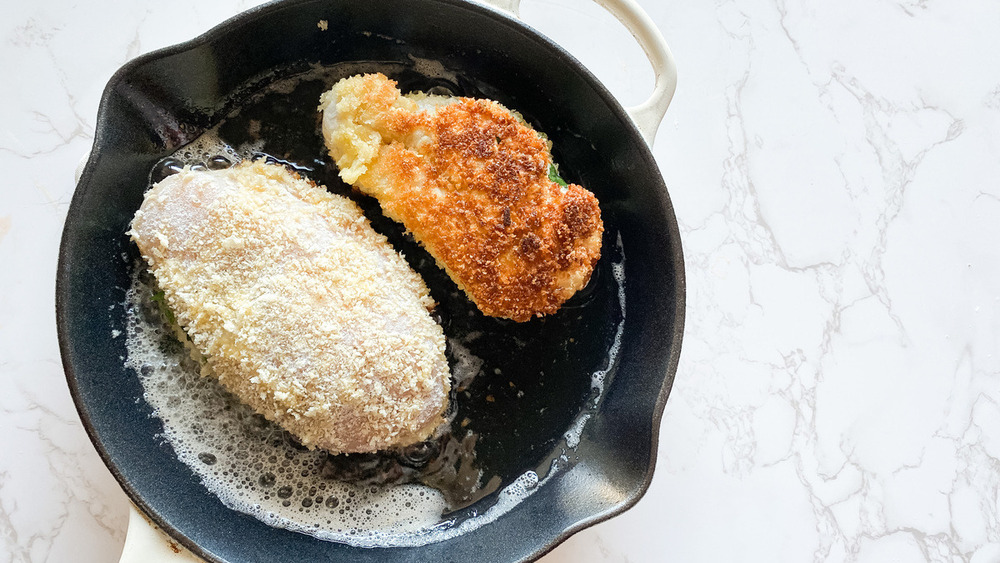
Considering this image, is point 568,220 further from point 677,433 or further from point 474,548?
point 474,548

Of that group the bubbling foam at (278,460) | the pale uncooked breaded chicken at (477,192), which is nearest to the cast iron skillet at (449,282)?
the bubbling foam at (278,460)

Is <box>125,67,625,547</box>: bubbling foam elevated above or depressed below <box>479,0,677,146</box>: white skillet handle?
below

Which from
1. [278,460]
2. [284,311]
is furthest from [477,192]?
[278,460]

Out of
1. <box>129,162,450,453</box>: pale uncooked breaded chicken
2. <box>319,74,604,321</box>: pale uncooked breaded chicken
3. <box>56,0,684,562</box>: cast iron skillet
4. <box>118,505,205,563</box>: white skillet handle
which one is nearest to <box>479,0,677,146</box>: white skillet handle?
<box>56,0,684,562</box>: cast iron skillet

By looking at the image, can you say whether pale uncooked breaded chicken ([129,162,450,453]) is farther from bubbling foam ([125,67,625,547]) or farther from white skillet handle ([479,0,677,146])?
white skillet handle ([479,0,677,146])

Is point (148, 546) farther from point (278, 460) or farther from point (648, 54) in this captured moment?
point (648, 54)

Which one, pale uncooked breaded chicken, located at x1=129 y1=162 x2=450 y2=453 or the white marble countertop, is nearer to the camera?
pale uncooked breaded chicken, located at x1=129 y1=162 x2=450 y2=453
